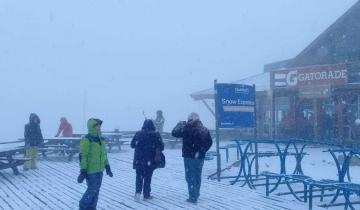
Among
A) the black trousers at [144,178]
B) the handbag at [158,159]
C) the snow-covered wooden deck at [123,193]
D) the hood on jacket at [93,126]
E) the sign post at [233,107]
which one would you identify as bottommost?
the snow-covered wooden deck at [123,193]

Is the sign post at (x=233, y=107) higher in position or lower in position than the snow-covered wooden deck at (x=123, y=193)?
higher

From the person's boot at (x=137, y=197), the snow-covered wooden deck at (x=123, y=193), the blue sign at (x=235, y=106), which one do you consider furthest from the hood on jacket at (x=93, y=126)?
the blue sign at (x=235, y=106)

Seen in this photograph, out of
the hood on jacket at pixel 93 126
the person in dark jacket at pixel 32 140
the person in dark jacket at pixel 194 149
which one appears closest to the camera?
the hood on jacket at pixel 93 126

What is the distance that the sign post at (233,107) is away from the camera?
12773mm

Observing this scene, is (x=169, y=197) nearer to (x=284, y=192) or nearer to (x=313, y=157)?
(x=284, y=192)

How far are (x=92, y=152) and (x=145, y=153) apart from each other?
5.23ft

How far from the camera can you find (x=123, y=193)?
11031mm

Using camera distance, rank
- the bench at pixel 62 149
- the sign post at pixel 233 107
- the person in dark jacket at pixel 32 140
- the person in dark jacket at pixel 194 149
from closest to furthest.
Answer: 1. the person in dark jacket at pixel 194 149
2. the sign post at pixel 233 107
3. the person in dark jacket at pixel 32 140
4. the bench at pixel 62 149

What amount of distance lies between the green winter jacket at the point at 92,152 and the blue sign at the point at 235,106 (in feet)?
14.7

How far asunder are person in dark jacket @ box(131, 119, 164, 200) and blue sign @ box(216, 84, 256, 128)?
9.48 ft

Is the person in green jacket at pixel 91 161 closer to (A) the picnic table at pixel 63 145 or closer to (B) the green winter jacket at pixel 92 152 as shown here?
(B) the green winter jacket at pixel 92 152

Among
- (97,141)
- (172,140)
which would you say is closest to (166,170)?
(97,141)

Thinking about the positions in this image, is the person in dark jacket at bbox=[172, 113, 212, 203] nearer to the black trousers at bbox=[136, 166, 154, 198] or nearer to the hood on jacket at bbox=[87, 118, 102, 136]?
the black trousers at bbox=[136, 166, 154, 198]

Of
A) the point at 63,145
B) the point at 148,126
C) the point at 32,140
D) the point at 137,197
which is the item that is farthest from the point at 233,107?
the point at 63,145
